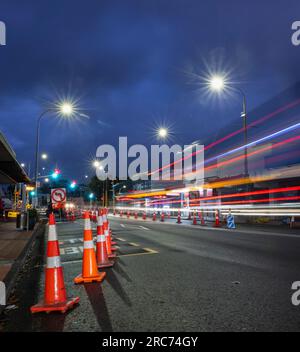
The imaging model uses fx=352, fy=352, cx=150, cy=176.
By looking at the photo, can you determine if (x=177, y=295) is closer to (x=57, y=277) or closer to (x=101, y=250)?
(x=57, y=277)

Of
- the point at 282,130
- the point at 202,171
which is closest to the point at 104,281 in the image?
the point at 282,130

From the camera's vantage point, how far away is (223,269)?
7297 mm

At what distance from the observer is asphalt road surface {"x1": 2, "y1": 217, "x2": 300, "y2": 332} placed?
4.17m

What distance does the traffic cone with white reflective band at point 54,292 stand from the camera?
4.69m

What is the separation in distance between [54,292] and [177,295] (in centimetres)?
183

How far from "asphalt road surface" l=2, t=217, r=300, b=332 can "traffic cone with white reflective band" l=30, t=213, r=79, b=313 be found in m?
0.10

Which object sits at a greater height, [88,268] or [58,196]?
[58,196]

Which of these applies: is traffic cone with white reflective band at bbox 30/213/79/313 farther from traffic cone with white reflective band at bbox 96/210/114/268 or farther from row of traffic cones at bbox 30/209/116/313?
traffic cone with white reflective band at bbox 96/210/114/268

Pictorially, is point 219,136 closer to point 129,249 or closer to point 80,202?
point 80,202

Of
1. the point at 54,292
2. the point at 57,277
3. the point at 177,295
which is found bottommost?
the point at 177,295

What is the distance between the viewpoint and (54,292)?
4914mm

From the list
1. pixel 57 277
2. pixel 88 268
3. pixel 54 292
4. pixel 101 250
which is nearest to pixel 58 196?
pixel 101 250

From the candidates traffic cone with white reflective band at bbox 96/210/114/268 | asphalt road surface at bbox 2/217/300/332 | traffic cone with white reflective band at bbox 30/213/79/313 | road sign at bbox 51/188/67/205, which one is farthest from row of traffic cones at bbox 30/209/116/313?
road sign at bbox 51/188/67/205

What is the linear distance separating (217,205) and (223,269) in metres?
28.6
